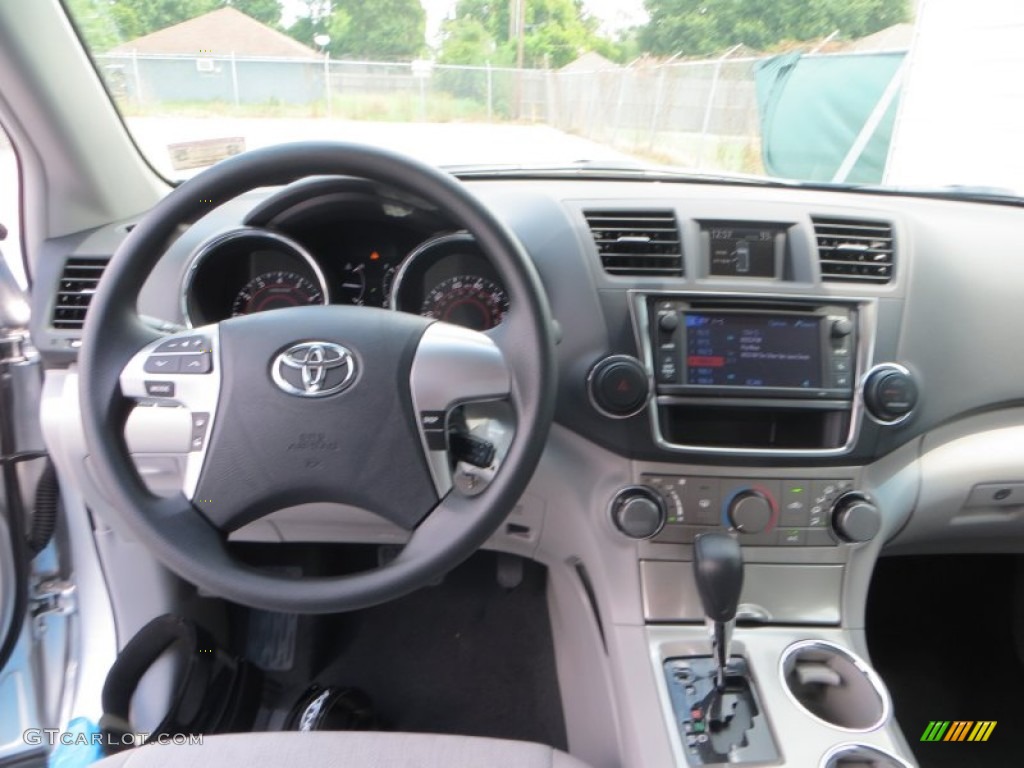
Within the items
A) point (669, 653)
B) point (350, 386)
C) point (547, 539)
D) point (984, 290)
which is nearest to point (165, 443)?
point (350, 386)

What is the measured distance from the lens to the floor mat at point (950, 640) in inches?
79.3

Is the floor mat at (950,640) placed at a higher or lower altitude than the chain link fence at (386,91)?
lower

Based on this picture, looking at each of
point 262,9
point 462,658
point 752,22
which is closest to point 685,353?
point 752,22

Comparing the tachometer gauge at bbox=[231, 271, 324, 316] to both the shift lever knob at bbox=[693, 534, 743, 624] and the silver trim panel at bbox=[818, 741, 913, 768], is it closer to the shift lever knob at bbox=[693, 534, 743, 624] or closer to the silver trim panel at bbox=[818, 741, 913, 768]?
the shift lever knob at bbox=[693, 534, 743, 624]

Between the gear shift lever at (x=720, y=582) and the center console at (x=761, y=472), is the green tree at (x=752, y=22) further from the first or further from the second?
the gear shift lever at (x=720, y=582)

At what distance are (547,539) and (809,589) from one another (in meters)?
0.51

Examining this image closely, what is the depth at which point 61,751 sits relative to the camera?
1664mm

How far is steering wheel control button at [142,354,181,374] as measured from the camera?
3.51ft

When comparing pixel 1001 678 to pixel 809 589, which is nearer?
pixel 809 589

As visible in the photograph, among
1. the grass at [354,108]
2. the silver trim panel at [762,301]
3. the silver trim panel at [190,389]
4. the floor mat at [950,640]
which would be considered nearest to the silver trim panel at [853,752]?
the silver trim panel at [762,301]

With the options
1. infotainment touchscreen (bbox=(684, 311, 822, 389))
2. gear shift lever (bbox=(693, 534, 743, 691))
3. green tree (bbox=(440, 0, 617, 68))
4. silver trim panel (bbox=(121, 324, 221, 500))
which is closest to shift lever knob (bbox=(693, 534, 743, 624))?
gear shift lever (bbox=(693, 534, 743, 691))

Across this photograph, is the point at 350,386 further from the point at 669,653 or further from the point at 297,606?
the point at 669,653

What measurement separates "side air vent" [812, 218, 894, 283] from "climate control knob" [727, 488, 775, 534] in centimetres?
43

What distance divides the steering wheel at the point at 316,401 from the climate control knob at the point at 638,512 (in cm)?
36
